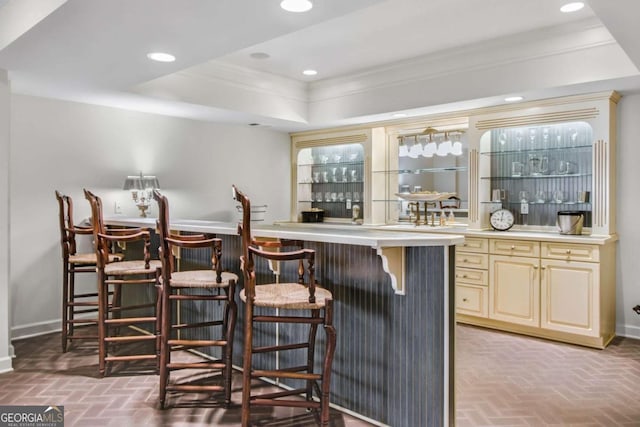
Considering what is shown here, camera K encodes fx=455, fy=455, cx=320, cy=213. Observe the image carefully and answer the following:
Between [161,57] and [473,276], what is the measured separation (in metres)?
3.54

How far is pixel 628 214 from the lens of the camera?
13.9 feet

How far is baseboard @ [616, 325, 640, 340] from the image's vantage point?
13.9 feet

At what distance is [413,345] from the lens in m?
2.44

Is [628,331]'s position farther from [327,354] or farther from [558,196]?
[327,354]

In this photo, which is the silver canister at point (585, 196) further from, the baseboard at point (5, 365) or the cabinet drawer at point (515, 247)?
the baseboard at point (5, 365)

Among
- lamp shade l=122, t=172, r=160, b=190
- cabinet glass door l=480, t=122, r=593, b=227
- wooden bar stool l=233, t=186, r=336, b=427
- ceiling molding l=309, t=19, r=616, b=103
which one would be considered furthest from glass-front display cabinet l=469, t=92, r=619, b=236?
lamp shade l=122, t=172, r=160, b=190

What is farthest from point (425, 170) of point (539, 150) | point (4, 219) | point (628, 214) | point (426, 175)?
point (4, 219)

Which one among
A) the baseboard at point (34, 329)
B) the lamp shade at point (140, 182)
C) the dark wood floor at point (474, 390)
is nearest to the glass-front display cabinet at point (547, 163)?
the dark wood floor at point (474, 390)

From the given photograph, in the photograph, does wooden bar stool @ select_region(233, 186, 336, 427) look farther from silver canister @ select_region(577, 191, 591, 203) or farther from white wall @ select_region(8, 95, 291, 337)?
silver canister @ select_region(577, 191, 591, 203)

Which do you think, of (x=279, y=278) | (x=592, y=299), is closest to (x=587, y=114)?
(x=592, y=299)

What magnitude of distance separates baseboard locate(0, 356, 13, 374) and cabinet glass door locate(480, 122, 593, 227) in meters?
4.59

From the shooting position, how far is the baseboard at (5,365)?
11.1 feet

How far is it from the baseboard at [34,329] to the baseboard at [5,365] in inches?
33.6

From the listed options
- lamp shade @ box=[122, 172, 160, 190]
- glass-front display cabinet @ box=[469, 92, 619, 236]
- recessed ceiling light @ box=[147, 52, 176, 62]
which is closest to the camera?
recessed ceiling light @ box=[147, 52, 176, 62]
